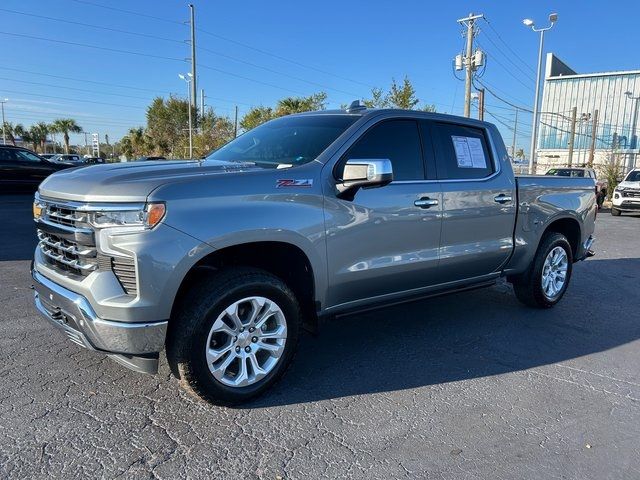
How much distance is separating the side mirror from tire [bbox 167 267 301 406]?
80 cm

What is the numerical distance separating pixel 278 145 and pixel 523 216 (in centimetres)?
263

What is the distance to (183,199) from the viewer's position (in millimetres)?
2922

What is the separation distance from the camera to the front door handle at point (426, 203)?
4.08 meters

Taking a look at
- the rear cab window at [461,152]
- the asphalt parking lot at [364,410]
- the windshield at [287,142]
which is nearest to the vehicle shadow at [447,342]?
the asphalt parking lot at [364,410]

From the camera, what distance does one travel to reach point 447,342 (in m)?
4.56

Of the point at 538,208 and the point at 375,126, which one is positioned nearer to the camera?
the point at 375,126

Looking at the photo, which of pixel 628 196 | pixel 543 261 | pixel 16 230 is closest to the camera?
pixel 543 261

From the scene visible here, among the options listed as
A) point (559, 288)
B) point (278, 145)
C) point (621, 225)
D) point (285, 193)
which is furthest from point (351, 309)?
point (621, 225)

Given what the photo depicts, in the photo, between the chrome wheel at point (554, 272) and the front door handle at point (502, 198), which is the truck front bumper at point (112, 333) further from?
the chrome wheel at point (554, 272)

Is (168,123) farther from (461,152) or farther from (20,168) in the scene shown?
(461,152)

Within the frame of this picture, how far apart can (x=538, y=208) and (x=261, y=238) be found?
131 inches

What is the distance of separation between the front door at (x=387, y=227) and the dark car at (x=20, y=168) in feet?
51.3

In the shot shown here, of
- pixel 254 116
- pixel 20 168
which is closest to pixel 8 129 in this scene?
pixel 254 116

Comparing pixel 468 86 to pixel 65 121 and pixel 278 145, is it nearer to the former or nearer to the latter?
pixel 278 145
